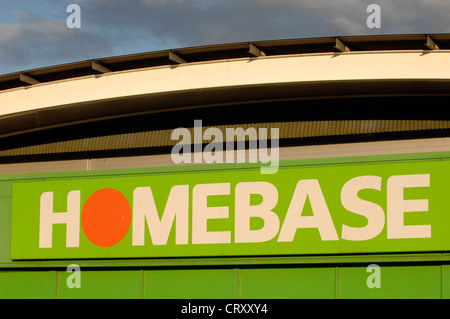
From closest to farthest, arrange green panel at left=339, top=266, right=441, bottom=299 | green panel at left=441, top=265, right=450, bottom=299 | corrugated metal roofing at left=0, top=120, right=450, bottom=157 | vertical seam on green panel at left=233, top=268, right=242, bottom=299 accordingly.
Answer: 1. green panel at left=441, top=265, right=450, bottom=299
2. green panel at left=339, top=266, right=441, bottom=299
3. vertical seam on green panel at left=233, top=268, right=242, bottom=299
4. corrugated metal roofing at left=0, top=120, right=450, bottom=157

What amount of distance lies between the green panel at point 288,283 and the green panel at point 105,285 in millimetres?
2023

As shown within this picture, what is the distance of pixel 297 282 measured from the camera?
36.3ft

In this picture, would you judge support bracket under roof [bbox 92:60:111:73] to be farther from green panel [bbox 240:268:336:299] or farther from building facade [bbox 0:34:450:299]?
green panel [bbox 240:268:336:299]

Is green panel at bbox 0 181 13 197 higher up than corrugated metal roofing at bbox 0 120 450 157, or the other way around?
corrugated metal roofing at bbox 0 120 450 157

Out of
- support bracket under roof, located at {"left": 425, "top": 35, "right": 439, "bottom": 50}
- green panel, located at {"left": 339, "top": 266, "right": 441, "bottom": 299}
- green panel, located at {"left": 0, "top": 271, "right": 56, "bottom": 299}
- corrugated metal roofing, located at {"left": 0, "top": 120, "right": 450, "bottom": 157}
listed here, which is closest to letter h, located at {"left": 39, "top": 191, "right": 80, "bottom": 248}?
green panel, located at {"left": 0, "top": 271, "right": 56, "bottom": 299}

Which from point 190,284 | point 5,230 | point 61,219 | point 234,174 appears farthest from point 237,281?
point 5,230

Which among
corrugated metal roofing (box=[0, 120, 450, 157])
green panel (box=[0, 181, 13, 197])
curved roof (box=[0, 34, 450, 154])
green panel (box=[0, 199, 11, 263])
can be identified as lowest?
green panel (box=[0, 199, 11, 263])

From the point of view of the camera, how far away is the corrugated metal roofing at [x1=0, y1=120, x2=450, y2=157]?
565 inches

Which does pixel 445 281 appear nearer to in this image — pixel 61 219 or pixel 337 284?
pixel 337 284

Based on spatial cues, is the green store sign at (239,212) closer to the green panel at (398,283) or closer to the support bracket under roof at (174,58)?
the green panel at (398,283)

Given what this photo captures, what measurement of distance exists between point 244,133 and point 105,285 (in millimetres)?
5121

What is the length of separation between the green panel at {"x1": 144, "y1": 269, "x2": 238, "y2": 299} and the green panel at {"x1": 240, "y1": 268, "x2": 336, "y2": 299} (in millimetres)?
273
